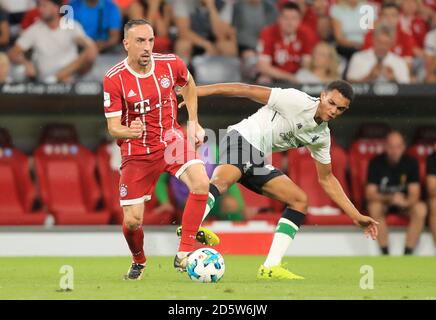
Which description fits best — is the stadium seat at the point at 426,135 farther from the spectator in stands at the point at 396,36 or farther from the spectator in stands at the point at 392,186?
the spectator in stands at the point at 396,36

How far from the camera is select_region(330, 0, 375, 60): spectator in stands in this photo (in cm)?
1595

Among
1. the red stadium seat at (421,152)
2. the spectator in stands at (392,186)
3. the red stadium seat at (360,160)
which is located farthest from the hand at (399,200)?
the red stadium seat at (421,152)

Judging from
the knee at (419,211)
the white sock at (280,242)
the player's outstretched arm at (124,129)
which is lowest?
the knee at (419,211)

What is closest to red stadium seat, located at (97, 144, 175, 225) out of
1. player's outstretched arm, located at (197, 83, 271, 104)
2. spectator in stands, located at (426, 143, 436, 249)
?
spectator in stands, located at (426, 143, 436, 249)

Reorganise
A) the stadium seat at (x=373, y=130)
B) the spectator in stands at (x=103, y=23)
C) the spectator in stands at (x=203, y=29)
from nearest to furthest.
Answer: the spectator in stands at (x=103, y=23) → the spectator in stands at (x=203, y=29) → the stadium seat at (x=373, y=130)

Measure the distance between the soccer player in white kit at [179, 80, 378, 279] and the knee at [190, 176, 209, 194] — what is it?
50 cm

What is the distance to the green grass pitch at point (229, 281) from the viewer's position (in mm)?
8656

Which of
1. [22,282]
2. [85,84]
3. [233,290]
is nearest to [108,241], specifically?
[85,84]

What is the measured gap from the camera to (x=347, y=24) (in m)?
16.1

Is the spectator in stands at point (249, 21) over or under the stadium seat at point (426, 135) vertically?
over

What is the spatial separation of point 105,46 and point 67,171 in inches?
76.1

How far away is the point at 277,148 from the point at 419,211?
5.11m

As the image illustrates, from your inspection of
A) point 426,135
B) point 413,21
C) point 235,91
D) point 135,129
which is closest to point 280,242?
point 235,91

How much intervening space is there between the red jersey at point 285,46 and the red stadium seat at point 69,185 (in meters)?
3.00
